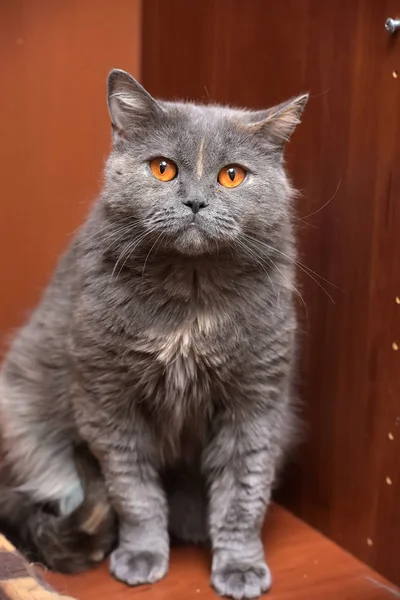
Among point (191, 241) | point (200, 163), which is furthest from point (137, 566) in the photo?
point (200, 163)

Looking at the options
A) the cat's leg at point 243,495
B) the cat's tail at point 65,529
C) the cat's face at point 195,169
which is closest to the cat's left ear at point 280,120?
the cat's face at point 195,169

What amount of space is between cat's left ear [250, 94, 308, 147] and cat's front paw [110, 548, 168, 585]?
2.40ft

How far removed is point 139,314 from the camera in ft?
4.06

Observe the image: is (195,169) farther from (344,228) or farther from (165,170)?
(344,228)

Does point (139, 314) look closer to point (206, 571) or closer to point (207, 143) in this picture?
point (207, 143)

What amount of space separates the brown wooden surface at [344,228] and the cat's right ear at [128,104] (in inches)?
14.5

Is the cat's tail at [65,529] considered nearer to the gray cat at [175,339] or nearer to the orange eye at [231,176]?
the gray cat at [175,339]

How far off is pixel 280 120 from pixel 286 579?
0.79 meters

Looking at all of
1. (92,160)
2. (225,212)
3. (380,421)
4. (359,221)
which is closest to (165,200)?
(225,212)

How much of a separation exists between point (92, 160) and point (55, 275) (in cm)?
51

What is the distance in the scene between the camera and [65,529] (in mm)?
1307

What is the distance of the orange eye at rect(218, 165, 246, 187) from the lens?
3.83 feet

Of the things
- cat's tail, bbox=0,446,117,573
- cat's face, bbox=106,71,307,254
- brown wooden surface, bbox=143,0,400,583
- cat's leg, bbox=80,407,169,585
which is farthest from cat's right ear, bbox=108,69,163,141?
cat's tail, bbox=0,446,117,573

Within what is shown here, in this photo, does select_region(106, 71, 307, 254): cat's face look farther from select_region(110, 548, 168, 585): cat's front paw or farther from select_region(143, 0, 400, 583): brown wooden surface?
select_region(110, 548, 168, 585): cat's front paw
